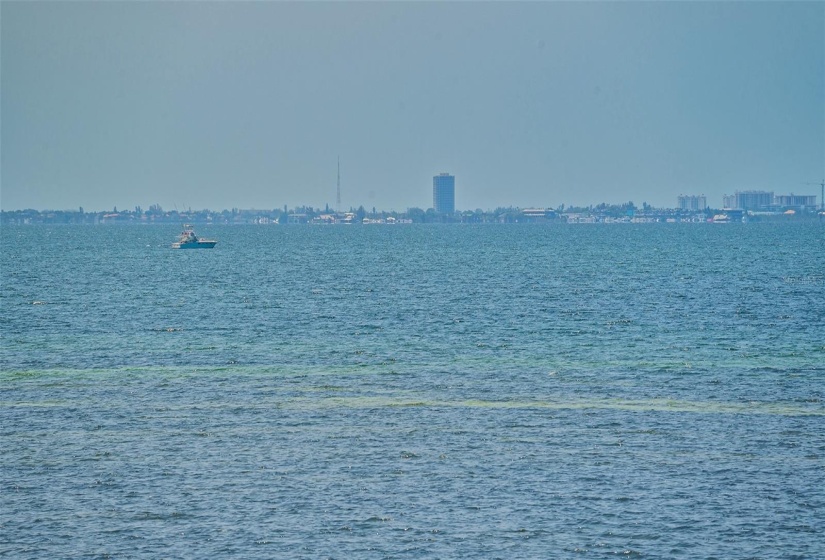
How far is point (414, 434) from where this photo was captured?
135 feet

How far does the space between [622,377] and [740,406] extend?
8450mm

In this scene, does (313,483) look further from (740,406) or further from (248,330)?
(248,330)

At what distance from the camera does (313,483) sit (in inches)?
1372

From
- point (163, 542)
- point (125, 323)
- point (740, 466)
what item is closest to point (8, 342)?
point (125, 323)

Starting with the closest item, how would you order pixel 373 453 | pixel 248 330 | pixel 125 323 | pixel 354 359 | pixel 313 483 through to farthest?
pixel 313 483 → pixel 373 453 → pixel 354 359 → pixel 248 330 → pixel 125 323

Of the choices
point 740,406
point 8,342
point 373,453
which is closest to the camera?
point 373,453

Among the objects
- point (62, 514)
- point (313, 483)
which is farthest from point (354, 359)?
point (62, 514)

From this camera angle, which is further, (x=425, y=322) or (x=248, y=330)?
(x=425, y=322)

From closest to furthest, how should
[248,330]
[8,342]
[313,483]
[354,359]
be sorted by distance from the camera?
[313,483], [354,359], [8,342], [248,330]

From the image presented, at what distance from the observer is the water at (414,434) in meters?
30.3

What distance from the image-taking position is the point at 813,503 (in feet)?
106

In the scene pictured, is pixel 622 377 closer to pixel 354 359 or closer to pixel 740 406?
pixel 740 406

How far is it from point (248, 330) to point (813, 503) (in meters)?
48.6

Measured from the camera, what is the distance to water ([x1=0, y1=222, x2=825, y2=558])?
30344 mm
